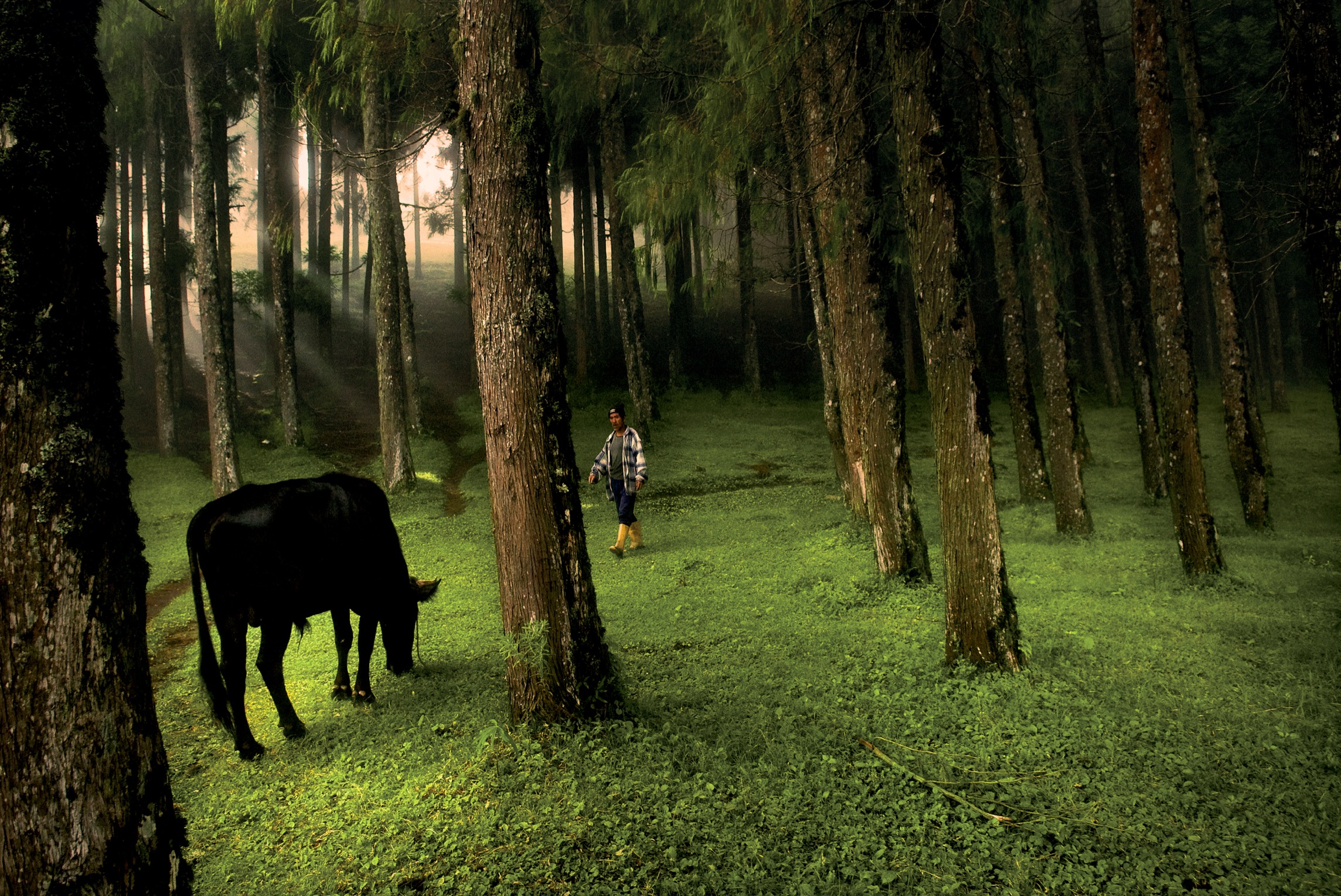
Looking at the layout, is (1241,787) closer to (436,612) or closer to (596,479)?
(436,612)

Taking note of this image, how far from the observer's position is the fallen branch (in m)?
3.77

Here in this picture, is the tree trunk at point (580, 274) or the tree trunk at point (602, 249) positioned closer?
the tree trunk at point (580, 274)

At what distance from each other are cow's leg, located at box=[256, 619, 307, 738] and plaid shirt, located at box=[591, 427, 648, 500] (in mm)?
5821

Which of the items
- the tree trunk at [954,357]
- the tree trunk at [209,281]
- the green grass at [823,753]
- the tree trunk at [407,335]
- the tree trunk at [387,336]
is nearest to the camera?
the green grass at [823,753]

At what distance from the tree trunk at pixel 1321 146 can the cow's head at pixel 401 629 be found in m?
7.66

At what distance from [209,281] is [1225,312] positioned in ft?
61.0

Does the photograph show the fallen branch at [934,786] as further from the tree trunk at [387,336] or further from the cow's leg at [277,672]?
the tree trunk at [387,336]

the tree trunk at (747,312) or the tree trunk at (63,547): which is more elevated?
the tree trunk at (747,312)

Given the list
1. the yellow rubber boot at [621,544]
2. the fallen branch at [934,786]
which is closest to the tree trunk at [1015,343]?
the yellow rubber boot at [621,544]

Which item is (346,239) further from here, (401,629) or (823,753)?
(823,753)

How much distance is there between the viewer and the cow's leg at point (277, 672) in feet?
17.4

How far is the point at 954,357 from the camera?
5.50 meters

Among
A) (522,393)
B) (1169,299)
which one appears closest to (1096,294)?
(1169,299)

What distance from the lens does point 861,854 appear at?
354cm
